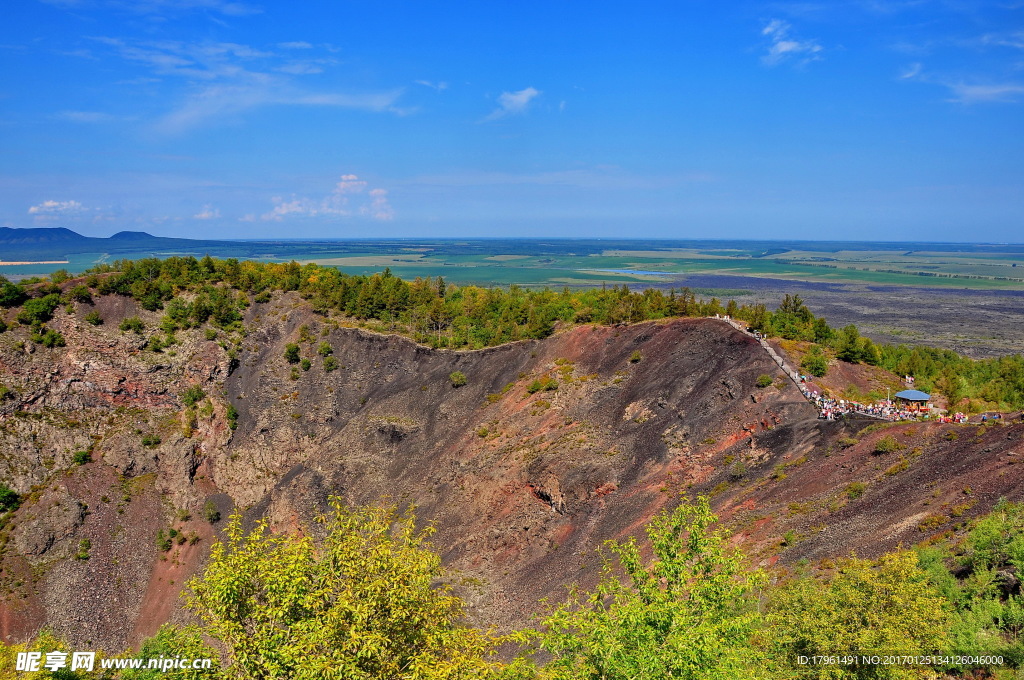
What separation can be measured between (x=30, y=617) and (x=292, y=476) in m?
24.5

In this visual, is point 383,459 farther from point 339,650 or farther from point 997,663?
point 997,663

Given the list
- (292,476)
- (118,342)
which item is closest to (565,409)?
(292,476)

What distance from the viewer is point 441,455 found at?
2544 inches

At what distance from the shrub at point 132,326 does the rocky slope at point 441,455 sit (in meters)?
0.94

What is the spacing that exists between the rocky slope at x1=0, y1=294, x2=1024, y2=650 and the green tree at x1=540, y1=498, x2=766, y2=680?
15.3 metres

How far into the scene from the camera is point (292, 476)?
6881 cm

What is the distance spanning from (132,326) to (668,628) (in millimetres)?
81013

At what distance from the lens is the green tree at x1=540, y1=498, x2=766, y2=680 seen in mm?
16656

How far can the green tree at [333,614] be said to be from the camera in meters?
16.3

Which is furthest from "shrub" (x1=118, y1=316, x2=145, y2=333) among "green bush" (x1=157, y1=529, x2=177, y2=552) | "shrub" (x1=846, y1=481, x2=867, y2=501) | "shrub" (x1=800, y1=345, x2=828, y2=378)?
"shrub" (x1=846, y1=481, x2=867, y2=501)

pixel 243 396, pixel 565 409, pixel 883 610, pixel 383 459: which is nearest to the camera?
pixel 883 610

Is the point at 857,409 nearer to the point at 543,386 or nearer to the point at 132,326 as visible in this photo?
the point at 543,386

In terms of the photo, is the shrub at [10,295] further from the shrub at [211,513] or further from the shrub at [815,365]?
the shrub at [815,365]

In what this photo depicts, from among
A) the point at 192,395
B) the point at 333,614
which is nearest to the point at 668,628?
the point at 333,614
